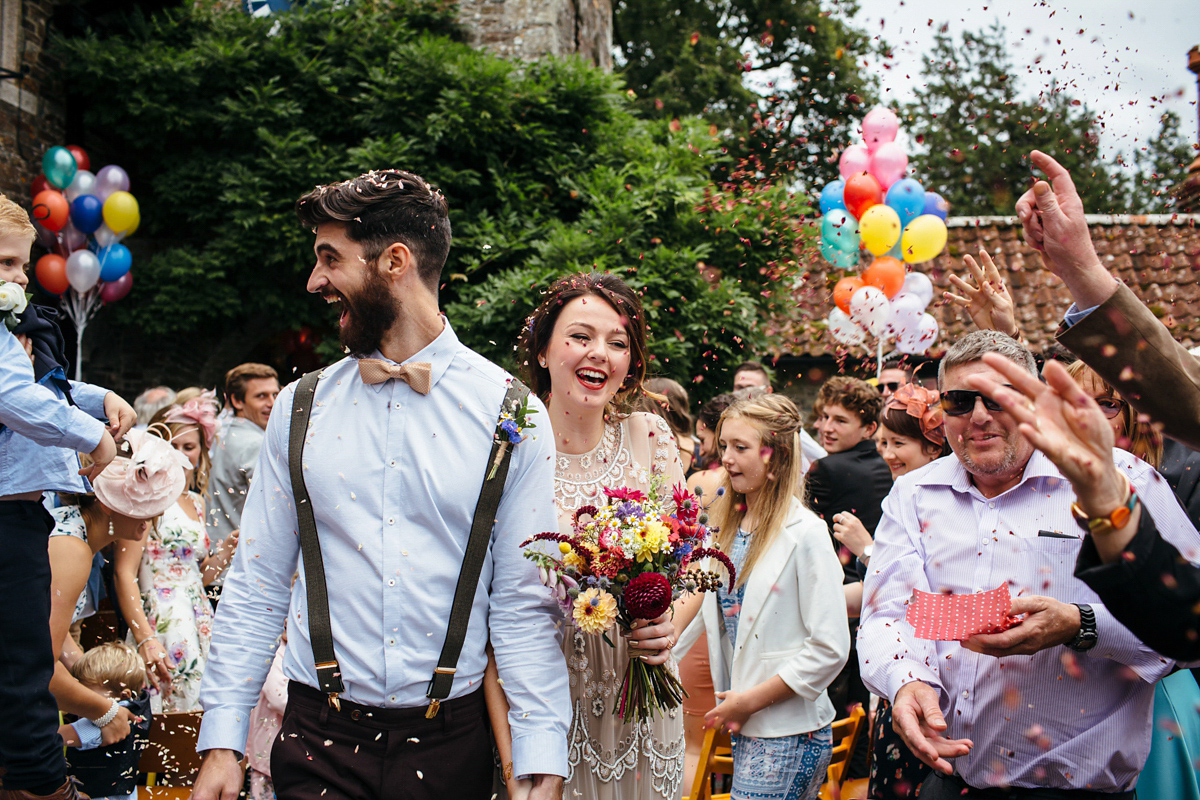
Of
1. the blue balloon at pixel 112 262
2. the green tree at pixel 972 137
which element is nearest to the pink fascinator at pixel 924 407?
the blue balloon at pixel 112 262

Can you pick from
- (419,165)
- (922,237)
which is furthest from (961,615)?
(419,165)

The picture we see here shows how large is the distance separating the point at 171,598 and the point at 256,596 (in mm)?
2560

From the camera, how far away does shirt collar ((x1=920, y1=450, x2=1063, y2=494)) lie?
101 inches

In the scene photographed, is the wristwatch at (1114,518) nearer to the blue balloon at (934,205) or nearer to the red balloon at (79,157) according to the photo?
the blue balloon at (934,205)

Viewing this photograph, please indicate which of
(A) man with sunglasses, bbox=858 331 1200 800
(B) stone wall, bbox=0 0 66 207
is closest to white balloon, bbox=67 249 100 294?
(B) stone wall, bbox=0 0 66 207

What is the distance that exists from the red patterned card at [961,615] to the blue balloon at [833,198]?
6677 mm

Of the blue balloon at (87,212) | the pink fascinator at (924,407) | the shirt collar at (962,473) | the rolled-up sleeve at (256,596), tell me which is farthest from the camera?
the blue balloon at (87,212)

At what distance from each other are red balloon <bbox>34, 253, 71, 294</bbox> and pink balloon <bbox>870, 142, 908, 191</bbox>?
27.3ft

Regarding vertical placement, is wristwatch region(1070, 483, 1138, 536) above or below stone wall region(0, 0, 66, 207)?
below

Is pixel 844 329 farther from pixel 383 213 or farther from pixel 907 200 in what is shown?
pixel 383 213

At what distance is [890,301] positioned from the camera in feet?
25.7

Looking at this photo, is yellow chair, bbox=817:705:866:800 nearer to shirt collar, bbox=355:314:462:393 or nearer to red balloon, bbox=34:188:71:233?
shirt collar, bbox=355:314:462:393

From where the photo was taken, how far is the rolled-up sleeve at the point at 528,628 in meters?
2.22

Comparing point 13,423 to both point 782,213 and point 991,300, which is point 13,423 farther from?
point 782,213
